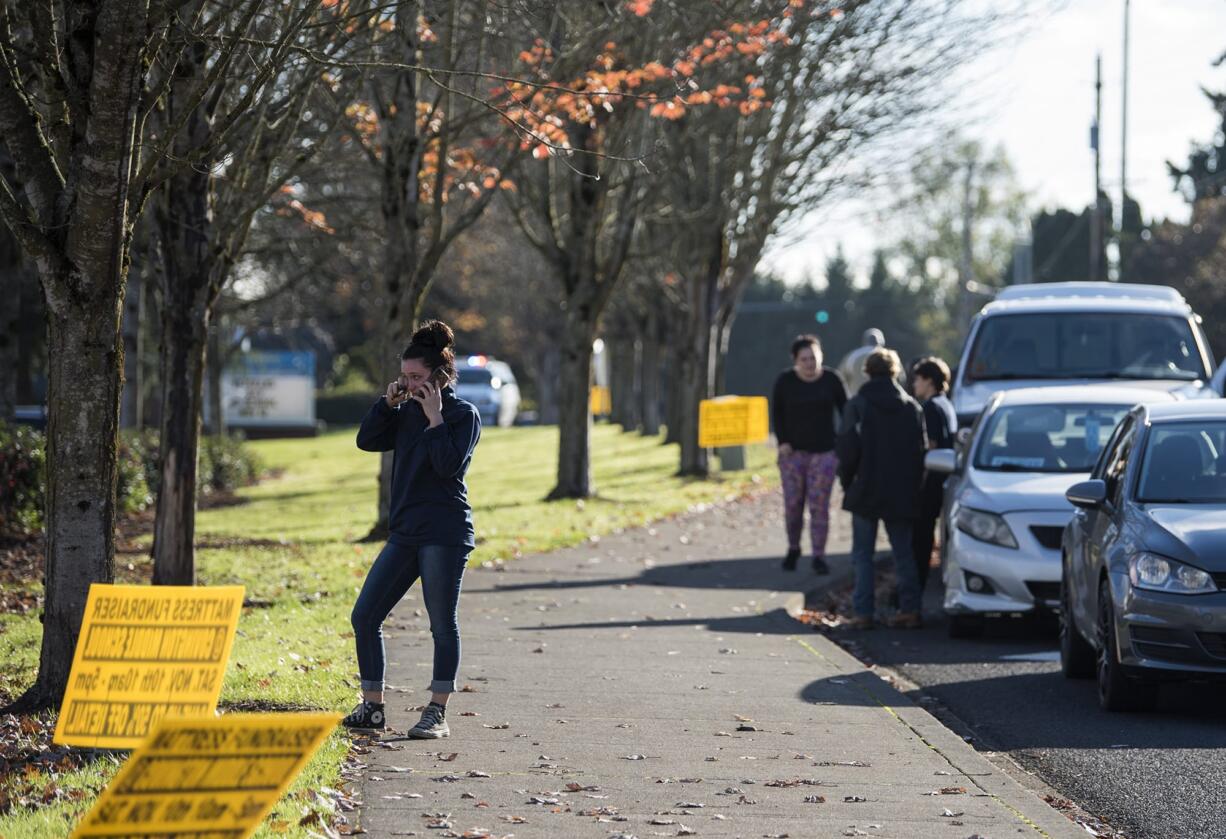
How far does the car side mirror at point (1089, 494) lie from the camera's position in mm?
10227

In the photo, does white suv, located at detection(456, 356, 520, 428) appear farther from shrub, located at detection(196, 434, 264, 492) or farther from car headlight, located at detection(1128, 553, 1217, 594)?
car headlight, located at detection(1128, 553, 1217, 594)

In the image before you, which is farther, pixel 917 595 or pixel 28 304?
pixel 28 304

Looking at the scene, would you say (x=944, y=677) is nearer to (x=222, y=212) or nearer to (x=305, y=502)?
(x=222, y=212)

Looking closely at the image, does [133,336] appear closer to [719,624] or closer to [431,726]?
[719,624]

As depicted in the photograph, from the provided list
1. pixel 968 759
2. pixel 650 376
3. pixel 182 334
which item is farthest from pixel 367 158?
pixel 650 376

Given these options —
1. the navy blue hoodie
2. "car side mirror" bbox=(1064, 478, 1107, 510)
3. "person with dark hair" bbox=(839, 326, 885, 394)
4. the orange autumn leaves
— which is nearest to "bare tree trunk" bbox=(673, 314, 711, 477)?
"person with dark hair" bbox=(839, 326, 885, 394)

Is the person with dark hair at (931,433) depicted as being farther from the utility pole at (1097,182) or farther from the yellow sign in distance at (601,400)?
the yellow sign in distance at (601,400)

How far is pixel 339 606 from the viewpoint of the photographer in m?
13.3

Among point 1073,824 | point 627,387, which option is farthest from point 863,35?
point 627,387

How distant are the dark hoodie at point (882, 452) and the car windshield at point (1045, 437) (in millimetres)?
718

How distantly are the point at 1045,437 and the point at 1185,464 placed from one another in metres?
3.60

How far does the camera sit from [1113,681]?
31.7ft

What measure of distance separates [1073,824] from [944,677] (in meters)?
4.29

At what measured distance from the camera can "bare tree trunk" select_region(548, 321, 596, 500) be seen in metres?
25.2
